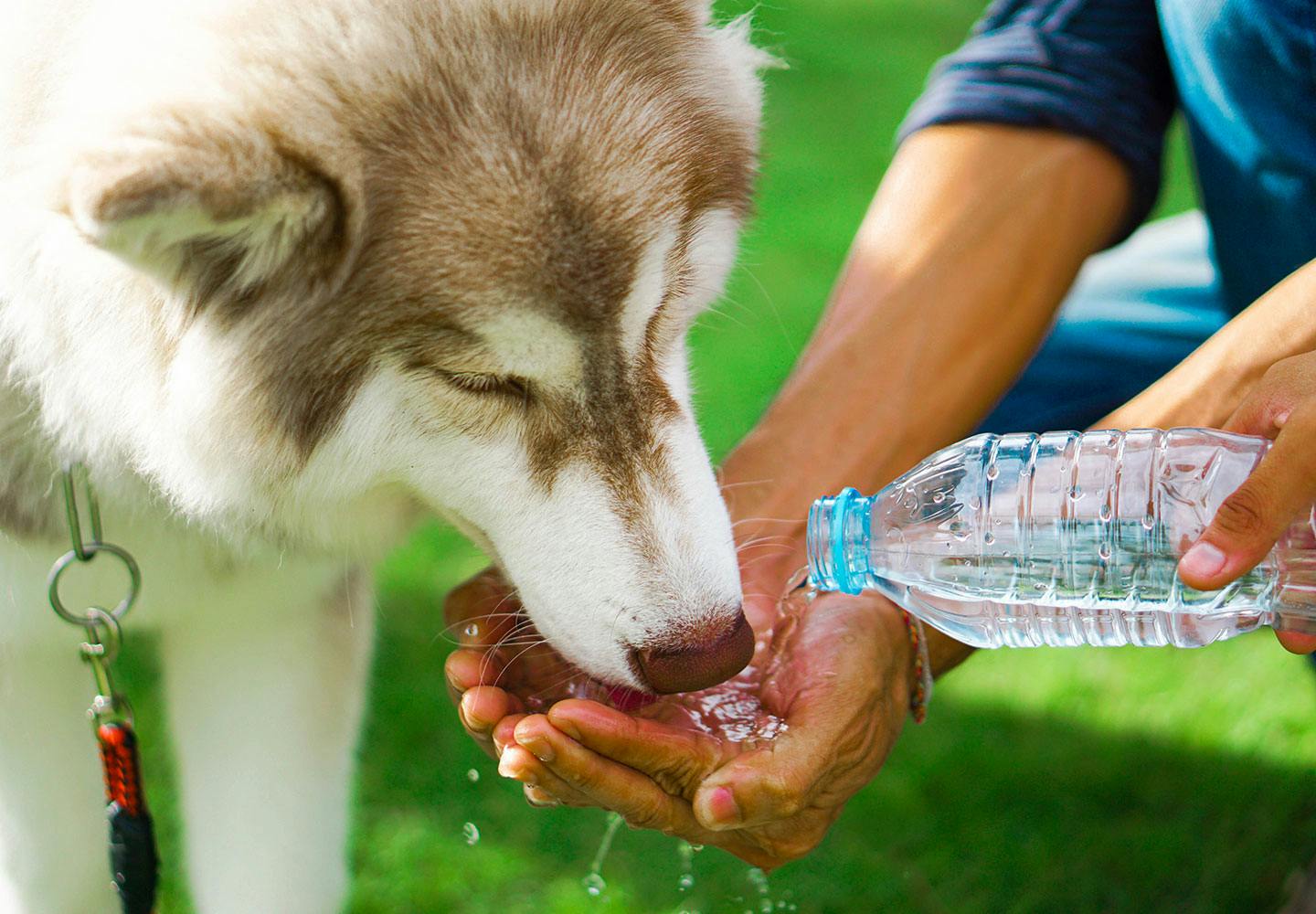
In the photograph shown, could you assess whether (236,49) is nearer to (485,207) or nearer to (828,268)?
(485,207)

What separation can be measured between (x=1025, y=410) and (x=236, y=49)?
1682mm

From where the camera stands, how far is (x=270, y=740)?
2189 mm

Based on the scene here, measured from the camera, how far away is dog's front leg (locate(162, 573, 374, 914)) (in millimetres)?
2148

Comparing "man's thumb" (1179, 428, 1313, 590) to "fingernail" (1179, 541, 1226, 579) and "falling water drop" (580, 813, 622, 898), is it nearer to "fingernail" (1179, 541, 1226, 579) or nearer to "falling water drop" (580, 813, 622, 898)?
"fingernail" (1179, 541, 1226, 579)

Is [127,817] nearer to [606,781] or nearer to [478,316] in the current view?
[606,781]

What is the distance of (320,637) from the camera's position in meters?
2.16

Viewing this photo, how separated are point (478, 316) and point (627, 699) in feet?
1.89

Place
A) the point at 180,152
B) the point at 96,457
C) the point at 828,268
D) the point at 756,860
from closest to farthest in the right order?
the point at 180,152 < the point at 96,457 < the point at 756,860 < the point at 828,268

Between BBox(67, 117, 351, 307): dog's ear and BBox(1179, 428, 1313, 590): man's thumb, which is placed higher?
BBox(67, 117, 351, 307): dog's ear

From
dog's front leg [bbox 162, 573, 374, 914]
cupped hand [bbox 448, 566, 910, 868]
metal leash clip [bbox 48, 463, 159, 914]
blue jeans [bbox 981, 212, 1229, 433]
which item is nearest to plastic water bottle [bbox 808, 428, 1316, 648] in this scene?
cupped hand [bbox 448, 566, 910, 868]

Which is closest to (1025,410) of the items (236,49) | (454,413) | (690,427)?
(690,427)

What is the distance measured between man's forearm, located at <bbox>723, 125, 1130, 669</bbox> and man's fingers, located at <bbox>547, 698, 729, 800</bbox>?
0.57 m

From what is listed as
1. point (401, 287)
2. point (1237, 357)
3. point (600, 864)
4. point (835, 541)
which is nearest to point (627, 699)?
point (835, 541)

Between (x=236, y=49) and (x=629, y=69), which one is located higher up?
(x=236, y=49)
